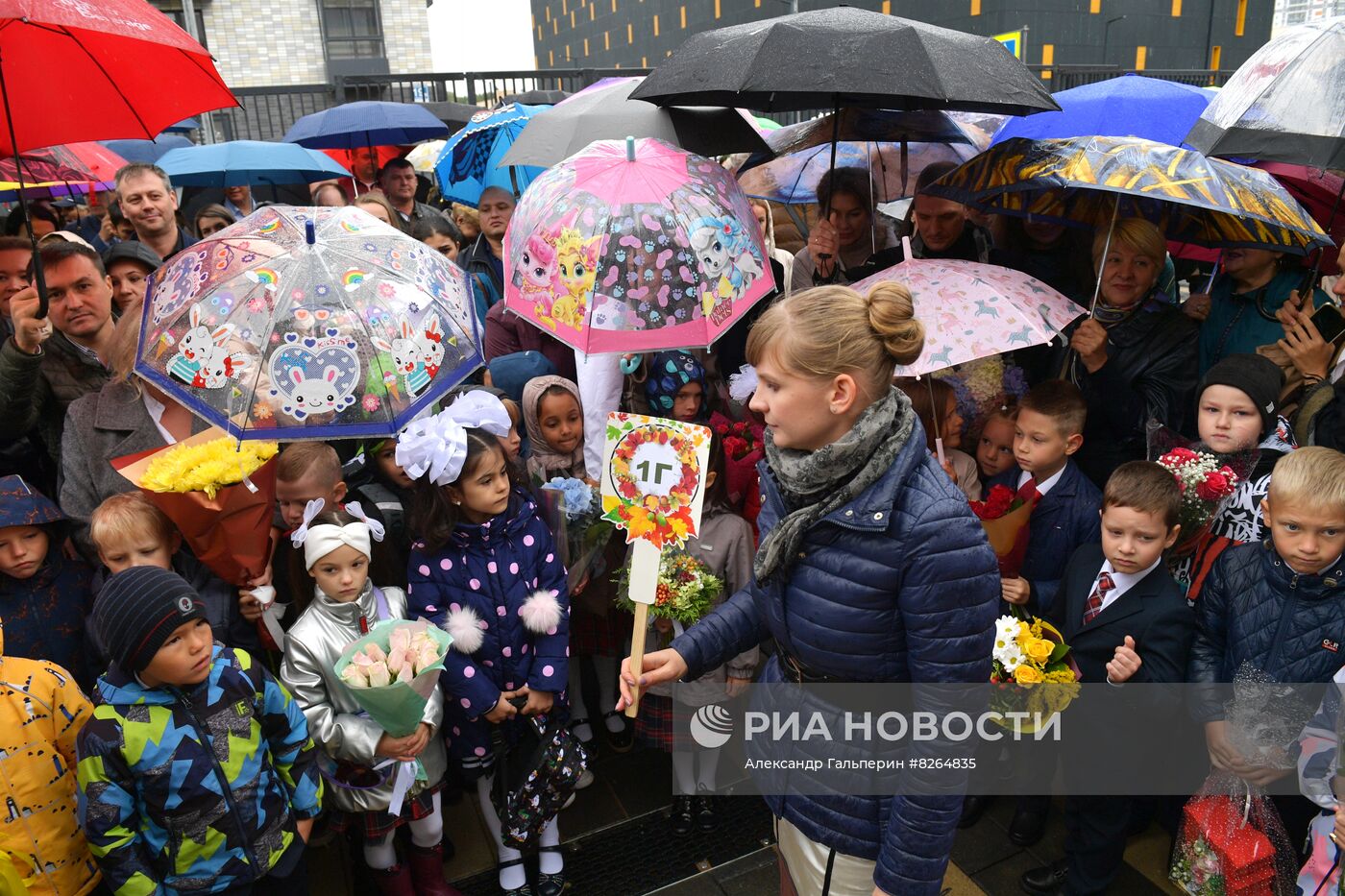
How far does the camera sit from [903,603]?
1.91 meters

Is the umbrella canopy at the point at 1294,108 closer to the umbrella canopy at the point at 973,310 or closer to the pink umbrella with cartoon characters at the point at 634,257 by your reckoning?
the umbrella canopy at the point at 973,310

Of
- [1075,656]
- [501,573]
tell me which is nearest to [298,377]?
[501,573]

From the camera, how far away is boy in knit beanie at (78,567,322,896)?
229 centimetres

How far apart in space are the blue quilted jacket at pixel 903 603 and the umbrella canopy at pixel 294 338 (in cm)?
147

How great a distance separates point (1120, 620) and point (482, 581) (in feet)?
7.18

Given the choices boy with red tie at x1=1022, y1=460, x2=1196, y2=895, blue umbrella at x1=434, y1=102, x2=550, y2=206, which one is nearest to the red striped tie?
boy with red tie at x1=1022, y1=460, x2=1196, y2=895

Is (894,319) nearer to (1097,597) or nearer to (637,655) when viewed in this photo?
(637,655)

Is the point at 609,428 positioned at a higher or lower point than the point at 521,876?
higher

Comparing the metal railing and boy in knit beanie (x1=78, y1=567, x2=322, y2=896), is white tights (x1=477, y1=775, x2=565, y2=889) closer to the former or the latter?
boy in knit beanie (x1=78, y1=567, x2=322, y2=896)

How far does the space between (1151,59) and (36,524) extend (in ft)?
86.1

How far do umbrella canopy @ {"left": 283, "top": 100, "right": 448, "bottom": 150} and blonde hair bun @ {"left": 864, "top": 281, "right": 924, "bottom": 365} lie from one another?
762 cm

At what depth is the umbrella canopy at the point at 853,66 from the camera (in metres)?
2.87

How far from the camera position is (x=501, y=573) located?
3.09 meters

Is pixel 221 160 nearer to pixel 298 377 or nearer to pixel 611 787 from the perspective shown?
pixel 298 377
